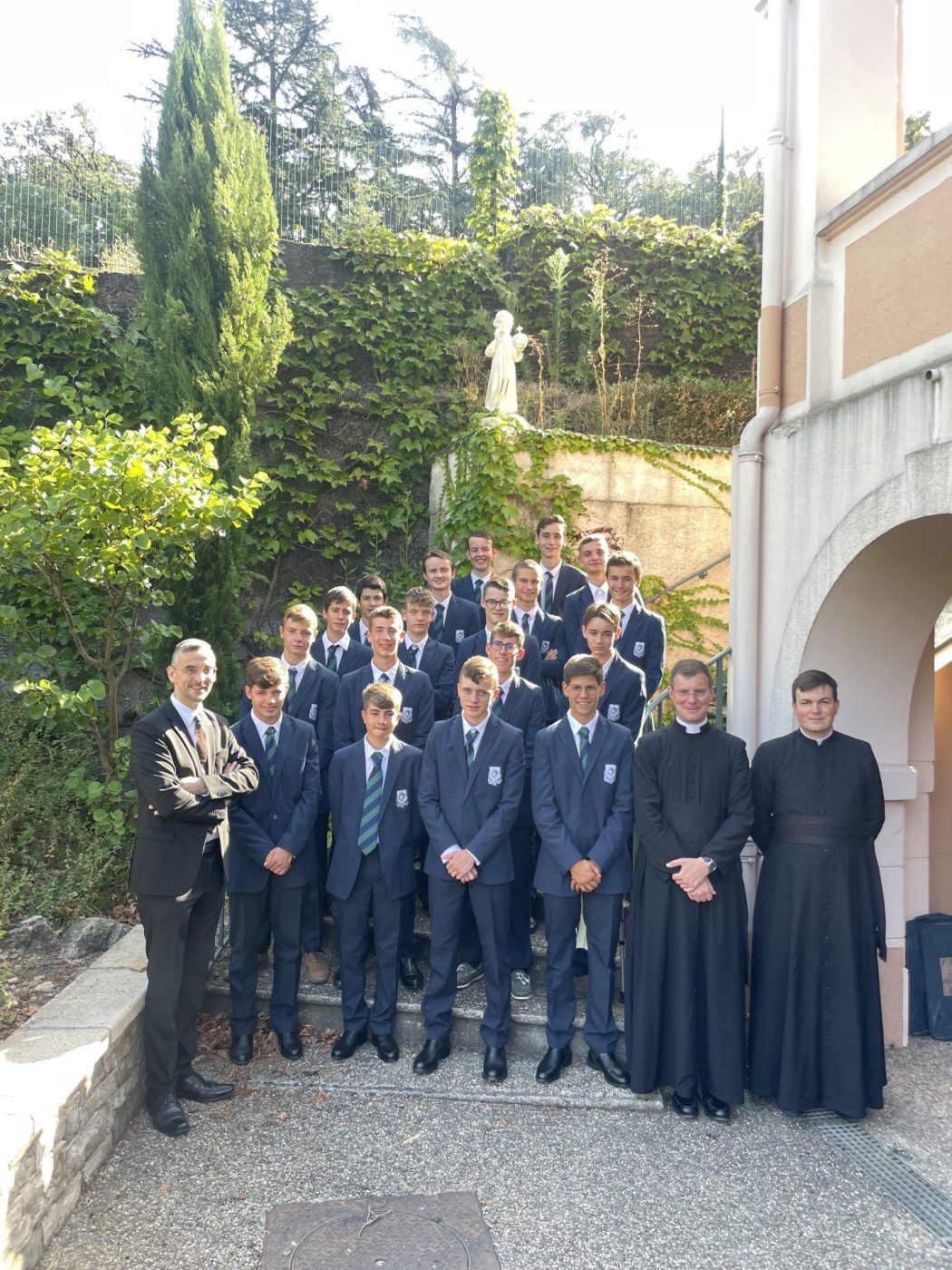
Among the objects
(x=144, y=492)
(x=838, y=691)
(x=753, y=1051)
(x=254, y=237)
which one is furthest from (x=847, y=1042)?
(x=254, y=237)

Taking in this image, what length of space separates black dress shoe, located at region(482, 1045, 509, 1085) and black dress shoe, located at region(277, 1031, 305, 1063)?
95 cm

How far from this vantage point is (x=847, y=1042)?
4.56 metres

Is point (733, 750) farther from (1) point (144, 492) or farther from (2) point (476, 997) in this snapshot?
(1) point (144, 492)

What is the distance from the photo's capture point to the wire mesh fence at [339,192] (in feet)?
39.6

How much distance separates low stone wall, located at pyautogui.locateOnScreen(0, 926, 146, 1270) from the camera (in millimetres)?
3324

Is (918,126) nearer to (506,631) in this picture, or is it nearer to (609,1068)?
(506,631)

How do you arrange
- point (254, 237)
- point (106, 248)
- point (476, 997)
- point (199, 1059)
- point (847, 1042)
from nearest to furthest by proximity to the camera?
point (847, 1042) < point (199, 1059) < point (476, 997) < point (254, 237) < point (106, 248)

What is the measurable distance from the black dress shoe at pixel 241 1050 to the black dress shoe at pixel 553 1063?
1.45m

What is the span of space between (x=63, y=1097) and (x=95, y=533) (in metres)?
3.76

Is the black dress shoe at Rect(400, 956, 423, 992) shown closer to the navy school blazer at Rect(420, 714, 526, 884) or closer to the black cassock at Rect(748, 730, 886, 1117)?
the navy school blazer at Rect(420, 714, 526, 884)

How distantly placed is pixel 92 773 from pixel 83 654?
36.6 inches

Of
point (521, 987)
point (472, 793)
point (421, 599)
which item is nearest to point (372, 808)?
point (472, 793)

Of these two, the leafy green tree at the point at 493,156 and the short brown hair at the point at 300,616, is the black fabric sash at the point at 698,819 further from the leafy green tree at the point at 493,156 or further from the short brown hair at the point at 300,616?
the leafy green tree at the point at 493,156

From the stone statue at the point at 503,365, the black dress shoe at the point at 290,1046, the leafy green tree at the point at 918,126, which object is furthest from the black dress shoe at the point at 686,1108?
the leafy green tree at the point at 918,126
